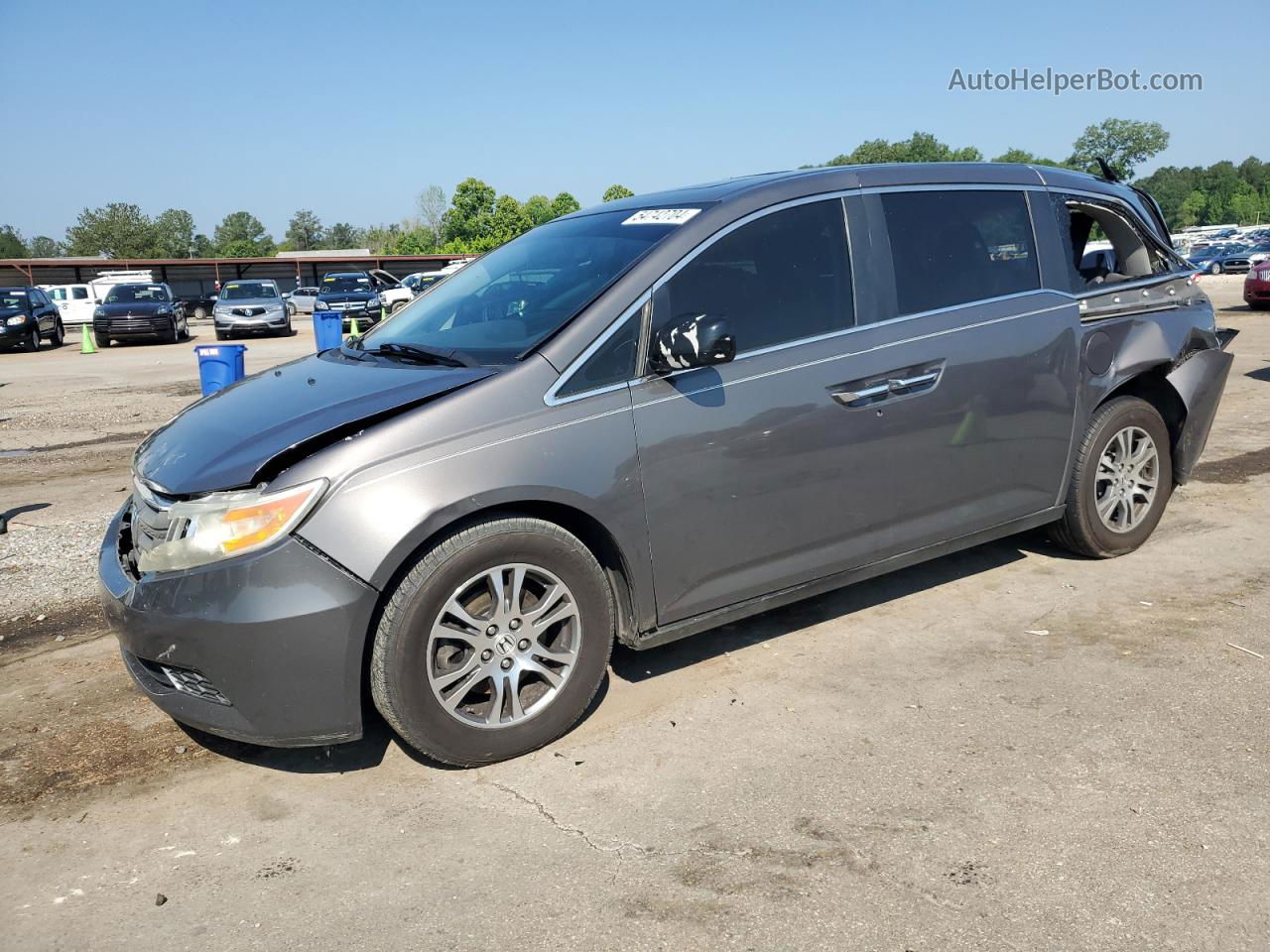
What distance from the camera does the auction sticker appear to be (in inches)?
159

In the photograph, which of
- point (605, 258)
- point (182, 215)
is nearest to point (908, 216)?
point (605, 258)

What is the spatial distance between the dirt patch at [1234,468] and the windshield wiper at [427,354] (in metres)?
5.31

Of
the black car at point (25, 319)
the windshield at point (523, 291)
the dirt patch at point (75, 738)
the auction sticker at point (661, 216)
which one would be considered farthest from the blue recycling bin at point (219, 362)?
the black car at point (25, 319)

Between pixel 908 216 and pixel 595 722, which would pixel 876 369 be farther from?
pixel 595 722

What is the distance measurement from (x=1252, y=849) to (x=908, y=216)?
2.70m

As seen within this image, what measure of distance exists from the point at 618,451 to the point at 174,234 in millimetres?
133124

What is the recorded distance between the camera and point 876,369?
4145 millimetres

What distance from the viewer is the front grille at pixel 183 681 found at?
10.7 feet

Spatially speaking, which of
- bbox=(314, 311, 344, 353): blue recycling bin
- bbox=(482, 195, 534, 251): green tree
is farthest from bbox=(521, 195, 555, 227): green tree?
bbox=(314, 311, 344, 353): blue recycling bin

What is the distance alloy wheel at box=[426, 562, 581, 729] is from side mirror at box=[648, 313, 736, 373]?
2.83 feet

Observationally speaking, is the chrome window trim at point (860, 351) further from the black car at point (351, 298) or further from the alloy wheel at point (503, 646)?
the black car at point (351, 298)

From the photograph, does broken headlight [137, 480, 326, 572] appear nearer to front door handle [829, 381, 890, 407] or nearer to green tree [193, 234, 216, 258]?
front door handle [829, 381, 890, 407]

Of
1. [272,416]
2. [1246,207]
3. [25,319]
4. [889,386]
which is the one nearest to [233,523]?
[272,416]

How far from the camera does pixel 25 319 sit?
24.0m
